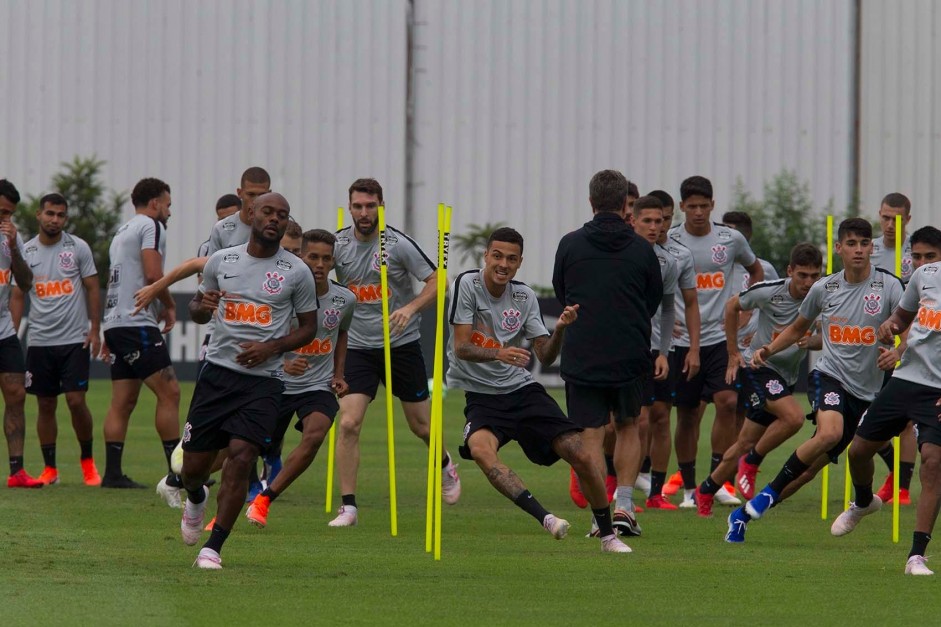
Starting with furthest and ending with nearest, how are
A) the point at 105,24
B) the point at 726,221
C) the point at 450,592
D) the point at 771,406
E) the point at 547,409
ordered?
the point at 105,24 < the point at 726,221 < the point at 771,406 < the point at 547,409 < the point at 450,592

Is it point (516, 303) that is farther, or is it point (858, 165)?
point (858, 165)

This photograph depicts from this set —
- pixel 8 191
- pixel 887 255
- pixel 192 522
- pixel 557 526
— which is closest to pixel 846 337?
pixel 887 255

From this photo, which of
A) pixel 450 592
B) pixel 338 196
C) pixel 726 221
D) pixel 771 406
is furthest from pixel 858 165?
pixel 450 592

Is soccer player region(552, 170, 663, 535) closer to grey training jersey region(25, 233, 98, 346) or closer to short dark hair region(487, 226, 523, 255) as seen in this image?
short dark hair region(487, 226, 523, 255)

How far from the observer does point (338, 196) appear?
1490 inches

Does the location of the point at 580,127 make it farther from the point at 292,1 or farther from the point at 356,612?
the point at 356,612

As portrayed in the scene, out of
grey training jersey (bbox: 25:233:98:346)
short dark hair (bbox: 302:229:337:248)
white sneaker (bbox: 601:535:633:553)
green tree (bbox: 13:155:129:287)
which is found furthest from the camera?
green tree (bbox: 13:155:129:287)

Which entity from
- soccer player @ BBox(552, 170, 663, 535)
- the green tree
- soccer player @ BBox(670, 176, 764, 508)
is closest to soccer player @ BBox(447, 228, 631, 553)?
soccer player @ BBox(552, 170, 663, 535)

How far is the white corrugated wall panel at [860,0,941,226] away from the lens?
38.8 meters

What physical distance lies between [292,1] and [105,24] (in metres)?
4.32

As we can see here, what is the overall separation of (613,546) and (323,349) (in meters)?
2.53

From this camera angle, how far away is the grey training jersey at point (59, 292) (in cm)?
1384

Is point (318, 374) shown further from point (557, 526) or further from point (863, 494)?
point (863, 494)

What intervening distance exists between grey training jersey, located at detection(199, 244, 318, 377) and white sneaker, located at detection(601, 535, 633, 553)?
2.24 m
